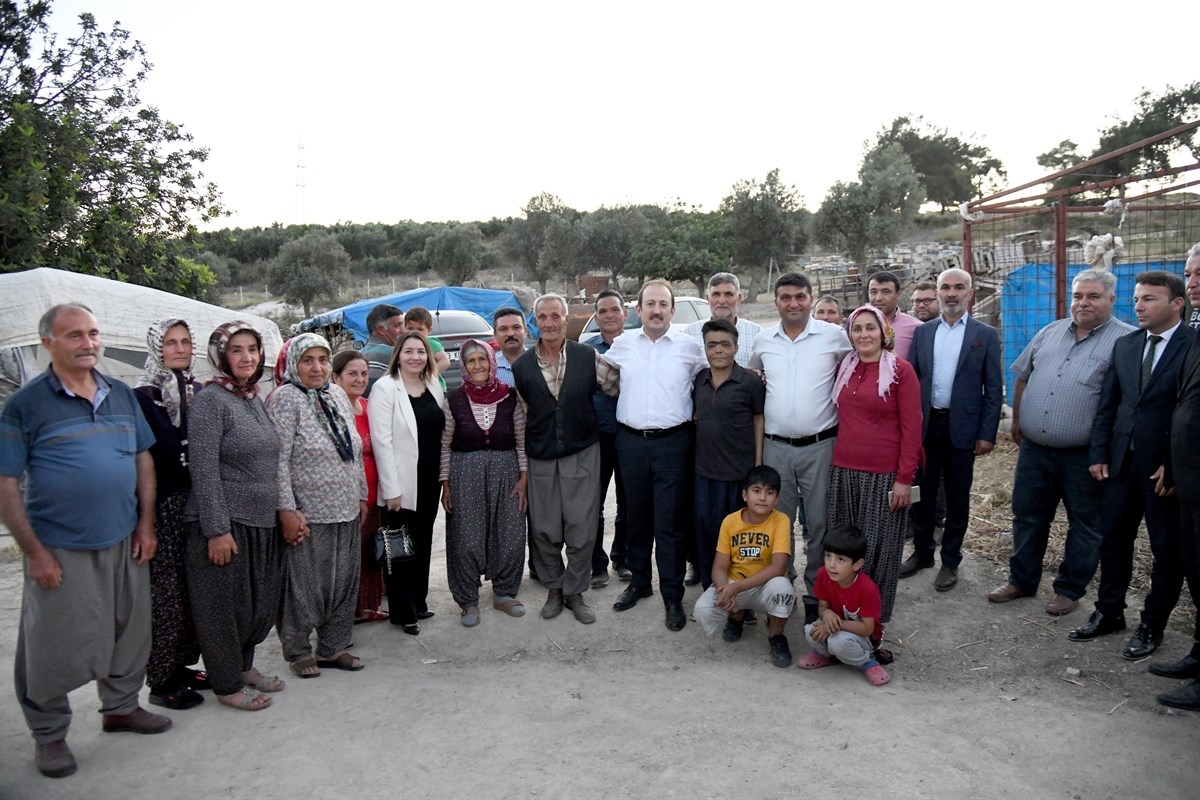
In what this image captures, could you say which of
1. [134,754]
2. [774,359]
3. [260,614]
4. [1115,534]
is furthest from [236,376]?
[1115,534]

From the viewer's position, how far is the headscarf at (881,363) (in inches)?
160

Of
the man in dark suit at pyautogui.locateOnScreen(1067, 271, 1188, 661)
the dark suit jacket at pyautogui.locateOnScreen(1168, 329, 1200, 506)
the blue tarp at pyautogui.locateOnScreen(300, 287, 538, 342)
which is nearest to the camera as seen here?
the dark suit jacket at pyautogui.locateOnScreen(1168, 329, 1200, 506)

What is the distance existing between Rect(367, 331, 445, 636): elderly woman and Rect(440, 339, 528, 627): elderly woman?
3.8 inches

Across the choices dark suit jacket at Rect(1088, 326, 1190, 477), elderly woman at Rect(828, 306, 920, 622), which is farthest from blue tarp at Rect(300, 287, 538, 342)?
dark suit jacket at Rect(1088, 326, 1190, 477)

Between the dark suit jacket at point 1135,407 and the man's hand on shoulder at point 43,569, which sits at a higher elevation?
the dark suit jacket at point 1135,407

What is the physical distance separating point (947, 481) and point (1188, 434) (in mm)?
1586

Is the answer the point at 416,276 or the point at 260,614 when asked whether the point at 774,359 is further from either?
the point at 416,276

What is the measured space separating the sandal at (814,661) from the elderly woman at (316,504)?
2.34 metres

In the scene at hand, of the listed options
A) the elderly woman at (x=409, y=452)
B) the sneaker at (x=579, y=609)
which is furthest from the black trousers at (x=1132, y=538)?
the elderly woman at (x=409, y=452)

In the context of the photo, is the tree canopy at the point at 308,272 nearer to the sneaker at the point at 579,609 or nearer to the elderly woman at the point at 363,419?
the elderly woman at the point at 363,419

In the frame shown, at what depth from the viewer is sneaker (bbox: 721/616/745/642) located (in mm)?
4414

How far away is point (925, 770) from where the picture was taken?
3.05 meters

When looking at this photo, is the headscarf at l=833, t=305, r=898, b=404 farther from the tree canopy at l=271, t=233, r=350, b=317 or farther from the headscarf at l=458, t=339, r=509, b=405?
the tree canopy at l=271, t=233, r=350, b=317

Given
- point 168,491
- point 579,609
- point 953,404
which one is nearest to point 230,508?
point 168,491
